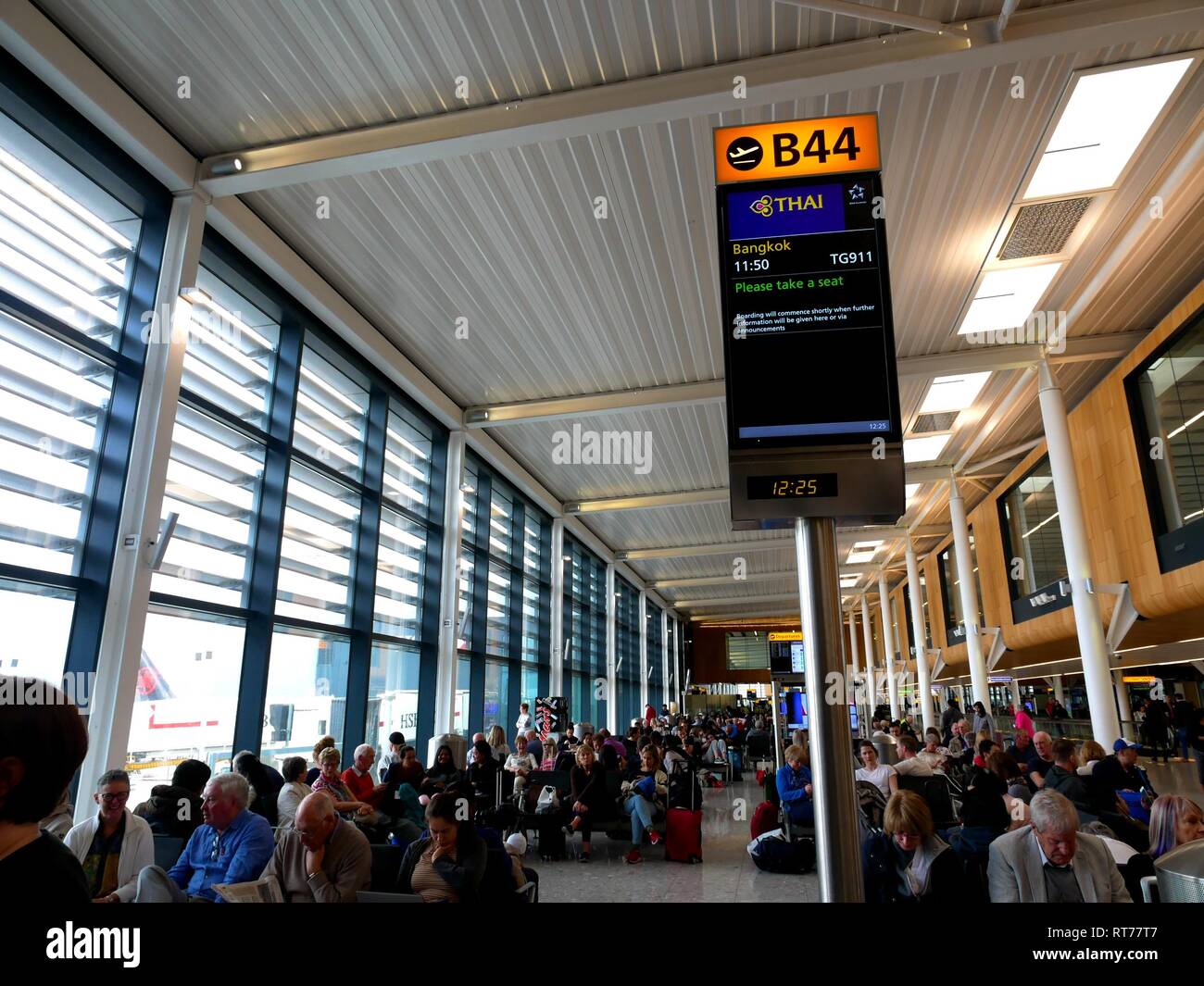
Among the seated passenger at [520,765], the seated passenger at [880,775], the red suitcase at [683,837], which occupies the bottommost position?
the red suitcase at [683,837]

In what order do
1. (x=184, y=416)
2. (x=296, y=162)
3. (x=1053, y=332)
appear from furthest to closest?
1. (x=1053, y=332)
2. (x=184, y=416)
3. (x=296, y=162)

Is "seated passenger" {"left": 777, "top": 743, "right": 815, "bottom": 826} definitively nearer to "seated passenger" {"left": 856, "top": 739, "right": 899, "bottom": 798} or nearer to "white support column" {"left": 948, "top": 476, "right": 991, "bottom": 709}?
"seated passenger" {"left": 856, "top": 739, "right": 899, "bottom": 798}

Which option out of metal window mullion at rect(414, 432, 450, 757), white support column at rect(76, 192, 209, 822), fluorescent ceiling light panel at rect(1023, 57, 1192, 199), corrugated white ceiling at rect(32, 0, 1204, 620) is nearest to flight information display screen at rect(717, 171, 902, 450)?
corrugated white ceiling at rect(32, 0, 1204, 620)

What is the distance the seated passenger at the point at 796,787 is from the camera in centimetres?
820

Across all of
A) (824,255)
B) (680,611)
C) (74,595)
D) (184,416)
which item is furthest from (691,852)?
(680,611)

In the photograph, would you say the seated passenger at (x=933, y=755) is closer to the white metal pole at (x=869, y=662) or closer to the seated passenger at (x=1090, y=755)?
the seated passenger at (x=1090, y=755)

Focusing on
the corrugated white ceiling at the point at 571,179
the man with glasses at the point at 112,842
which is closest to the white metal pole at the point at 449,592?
the corrugated white ceiling at the point at 571,179

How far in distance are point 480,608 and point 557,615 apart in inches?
202

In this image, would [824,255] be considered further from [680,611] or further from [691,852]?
[680,611]

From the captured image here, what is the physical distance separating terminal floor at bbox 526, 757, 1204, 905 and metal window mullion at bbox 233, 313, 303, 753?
12.3ft

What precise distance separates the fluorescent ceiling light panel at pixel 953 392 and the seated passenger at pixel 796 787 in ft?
27.2

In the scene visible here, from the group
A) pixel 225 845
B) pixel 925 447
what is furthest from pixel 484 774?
pixel 925 447

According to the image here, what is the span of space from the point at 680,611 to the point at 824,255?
47.8 m

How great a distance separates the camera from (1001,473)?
2195 cm
